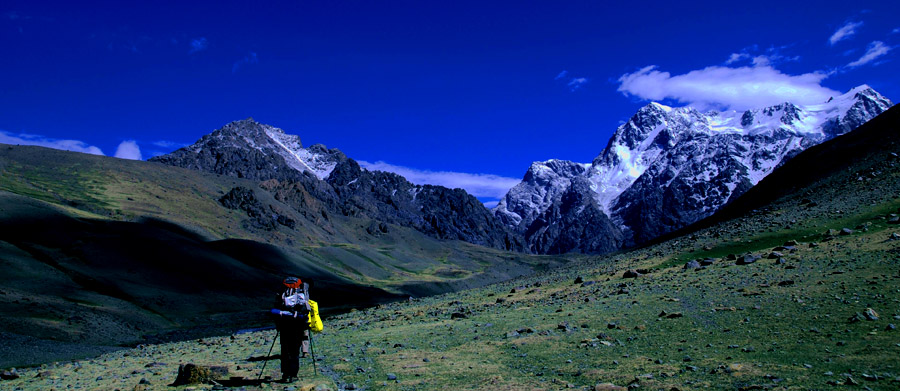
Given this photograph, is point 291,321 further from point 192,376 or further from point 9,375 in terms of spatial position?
point 9,375

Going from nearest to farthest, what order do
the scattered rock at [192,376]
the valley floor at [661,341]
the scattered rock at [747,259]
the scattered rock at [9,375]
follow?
the valley floor at [661,341]
the scattered rock at [192,376]
the scattered rock at [9,375]
the scattered rock at [747,259]

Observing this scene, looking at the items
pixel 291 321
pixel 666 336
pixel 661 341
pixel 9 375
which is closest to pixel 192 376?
pixel 291 321

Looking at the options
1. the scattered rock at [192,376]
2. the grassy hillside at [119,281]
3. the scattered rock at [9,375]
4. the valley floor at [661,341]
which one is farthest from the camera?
the grassy hillside at [119,281]

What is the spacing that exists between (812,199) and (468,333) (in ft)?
130

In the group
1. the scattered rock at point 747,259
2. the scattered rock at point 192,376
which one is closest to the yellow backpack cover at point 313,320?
the scattered rock at point 192,376

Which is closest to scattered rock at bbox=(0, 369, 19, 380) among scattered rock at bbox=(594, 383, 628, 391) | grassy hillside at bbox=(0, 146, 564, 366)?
scattered rock at bbox=(594, 383, 628, 391)

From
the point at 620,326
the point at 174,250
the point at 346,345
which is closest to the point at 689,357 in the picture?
the point at 620,326

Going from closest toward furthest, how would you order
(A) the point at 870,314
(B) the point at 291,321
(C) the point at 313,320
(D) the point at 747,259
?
(B) the point at 291,321, (C) the point at 313,320, (A) the point at 870,314, (D) the point at 747,259

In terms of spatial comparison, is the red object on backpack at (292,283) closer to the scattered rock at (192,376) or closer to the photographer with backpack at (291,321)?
the photographer with backpack at (291,321)

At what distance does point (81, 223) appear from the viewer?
131250 mm

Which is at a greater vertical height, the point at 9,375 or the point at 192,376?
the point at 192,376

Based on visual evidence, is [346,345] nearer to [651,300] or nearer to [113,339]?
[651,300]

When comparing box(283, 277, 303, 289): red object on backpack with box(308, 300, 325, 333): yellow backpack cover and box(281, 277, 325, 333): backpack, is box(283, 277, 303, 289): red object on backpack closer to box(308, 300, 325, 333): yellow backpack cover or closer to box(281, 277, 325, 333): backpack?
box(281, 277, 325, 333): backpack

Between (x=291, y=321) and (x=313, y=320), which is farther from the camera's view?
(x=313, y=320)
